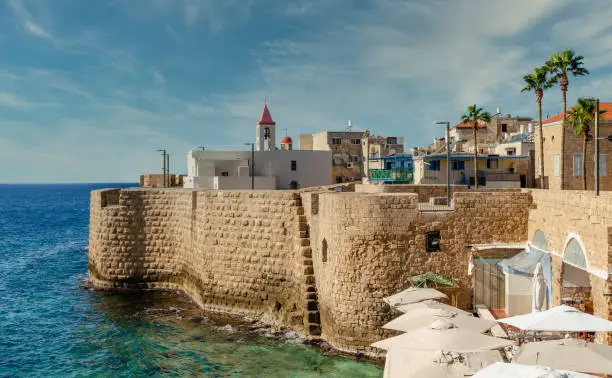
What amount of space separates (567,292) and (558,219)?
2545mm

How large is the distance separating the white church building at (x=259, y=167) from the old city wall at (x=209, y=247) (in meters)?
13.3

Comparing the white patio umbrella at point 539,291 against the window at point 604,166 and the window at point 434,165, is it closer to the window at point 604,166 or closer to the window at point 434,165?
the window at point 604,166

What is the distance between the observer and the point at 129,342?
2067cm

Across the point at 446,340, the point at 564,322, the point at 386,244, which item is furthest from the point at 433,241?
the point at 446,340

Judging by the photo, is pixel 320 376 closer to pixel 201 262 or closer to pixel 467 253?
pixel 467 253

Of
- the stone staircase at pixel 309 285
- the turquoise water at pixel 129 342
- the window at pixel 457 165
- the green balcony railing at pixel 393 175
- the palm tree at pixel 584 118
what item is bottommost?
the turquoise water at pixel 129 342

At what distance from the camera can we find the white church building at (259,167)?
43094 millimetres

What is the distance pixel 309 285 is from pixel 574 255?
9476 mm

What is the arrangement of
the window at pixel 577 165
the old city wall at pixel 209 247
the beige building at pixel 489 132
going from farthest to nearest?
the beige building at pixel 489 132 < the window at pixel 577 165 < the old city wall at pixel 209 247

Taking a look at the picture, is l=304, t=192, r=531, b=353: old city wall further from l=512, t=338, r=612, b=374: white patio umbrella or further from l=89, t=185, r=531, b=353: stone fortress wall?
l=512, t=338, r=612, b=374: white patio umbrella

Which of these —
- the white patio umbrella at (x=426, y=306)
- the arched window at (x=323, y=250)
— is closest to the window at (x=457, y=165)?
the arched window at (x=323, y=250)

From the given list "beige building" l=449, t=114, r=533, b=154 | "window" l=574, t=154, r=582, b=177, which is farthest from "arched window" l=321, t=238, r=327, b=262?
"beige building" l=449, t=114, r=533, b=154

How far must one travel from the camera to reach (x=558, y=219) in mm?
16703

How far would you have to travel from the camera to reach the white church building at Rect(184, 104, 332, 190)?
4309 cm
